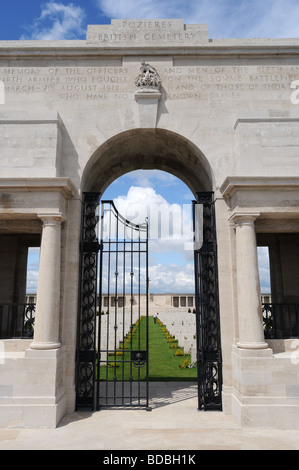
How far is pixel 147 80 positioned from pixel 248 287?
7.61 metres

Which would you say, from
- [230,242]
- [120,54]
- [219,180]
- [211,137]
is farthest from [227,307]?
[120,54]

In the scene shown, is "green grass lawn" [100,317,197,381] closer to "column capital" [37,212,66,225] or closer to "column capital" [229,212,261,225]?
"column capital" [37,212,66,225]

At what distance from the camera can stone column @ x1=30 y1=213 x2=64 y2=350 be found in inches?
354

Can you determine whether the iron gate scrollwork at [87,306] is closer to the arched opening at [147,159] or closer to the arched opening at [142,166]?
the arched opening at [142,166]

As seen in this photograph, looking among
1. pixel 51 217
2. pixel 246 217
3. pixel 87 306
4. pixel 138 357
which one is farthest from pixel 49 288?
pixel 246 217

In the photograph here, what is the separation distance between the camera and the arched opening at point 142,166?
10.7 meters

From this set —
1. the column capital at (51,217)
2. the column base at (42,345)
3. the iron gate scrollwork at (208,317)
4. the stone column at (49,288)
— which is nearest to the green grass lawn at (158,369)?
the iron gate scrollwork at (208,317)

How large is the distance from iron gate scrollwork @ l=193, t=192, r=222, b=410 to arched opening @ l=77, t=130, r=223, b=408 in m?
0.04

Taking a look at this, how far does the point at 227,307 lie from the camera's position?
9977 mm

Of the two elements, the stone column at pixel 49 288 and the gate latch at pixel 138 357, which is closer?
the stone column at pixel 49 288

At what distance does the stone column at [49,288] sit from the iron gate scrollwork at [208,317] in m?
4.44

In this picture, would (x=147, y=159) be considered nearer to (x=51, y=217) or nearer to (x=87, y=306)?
(x=51, y=217)

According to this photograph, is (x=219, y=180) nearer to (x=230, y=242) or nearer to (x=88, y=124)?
(x=230, y=242)

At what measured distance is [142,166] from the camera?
47.9 feet
